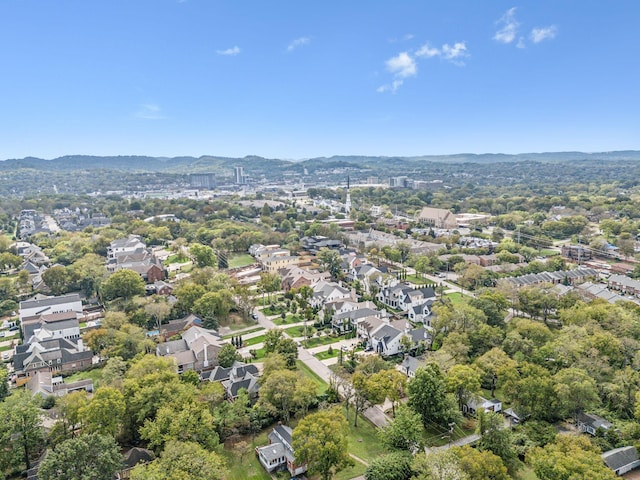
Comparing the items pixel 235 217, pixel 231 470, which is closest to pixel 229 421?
pixel 231 470

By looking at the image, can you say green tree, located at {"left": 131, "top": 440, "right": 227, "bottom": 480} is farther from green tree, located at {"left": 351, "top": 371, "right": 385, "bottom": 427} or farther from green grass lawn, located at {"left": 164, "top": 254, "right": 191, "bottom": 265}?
green grass lawn, located at {"left": 164, "top": 254, "right": 191, "bottom": 265}

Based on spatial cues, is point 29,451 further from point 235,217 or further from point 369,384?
point 235,217

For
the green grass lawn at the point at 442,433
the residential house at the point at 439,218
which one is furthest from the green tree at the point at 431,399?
the residential house at the point at 439,218

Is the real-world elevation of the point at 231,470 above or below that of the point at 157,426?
below

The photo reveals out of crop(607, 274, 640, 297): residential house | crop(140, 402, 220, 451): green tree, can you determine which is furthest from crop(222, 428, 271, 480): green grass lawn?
crop(607, 274, 640, 297): residential house

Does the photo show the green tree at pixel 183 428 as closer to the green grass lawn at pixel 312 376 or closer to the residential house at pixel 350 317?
the green grass lawn at pixel 312 376

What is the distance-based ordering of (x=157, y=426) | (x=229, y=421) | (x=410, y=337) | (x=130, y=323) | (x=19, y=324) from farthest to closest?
(x=19, y=324), (x=130, y=323), (x=410, y=337), (x=229, y=421), (x=157, y=426)

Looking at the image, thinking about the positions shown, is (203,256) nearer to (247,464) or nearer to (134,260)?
(134,260)

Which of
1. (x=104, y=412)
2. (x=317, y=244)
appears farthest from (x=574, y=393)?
(x=317, y=244)
